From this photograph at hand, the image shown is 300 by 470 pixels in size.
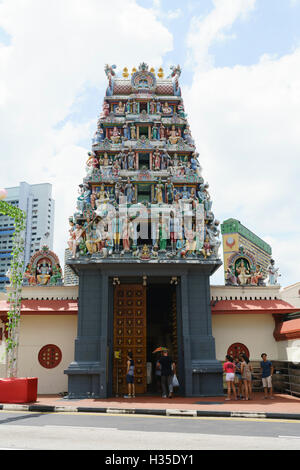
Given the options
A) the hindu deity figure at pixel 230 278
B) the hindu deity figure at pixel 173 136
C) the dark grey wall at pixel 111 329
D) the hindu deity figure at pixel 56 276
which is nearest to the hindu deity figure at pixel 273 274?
the hindu deity figure at pixel 230 278

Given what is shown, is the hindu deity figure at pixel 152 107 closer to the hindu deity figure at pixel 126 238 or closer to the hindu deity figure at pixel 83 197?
the hindu deity figure at pixel 83 197

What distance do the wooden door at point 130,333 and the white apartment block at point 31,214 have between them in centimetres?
7852

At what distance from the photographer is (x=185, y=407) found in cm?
1337

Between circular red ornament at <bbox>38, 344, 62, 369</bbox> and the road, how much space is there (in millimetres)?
7135

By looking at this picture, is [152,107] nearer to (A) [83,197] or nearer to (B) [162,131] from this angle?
(B) [162,131]

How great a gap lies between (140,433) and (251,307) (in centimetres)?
1227

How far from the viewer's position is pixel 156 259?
57.7ft

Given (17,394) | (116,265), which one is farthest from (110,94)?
(17,394)

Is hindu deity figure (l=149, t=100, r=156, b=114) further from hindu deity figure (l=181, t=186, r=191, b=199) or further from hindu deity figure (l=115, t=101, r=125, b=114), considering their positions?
hindu deity figure (l=181, t=186, r=191, b=199)

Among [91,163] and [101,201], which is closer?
[101,201]

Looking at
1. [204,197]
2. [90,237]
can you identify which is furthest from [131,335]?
[204,197]
